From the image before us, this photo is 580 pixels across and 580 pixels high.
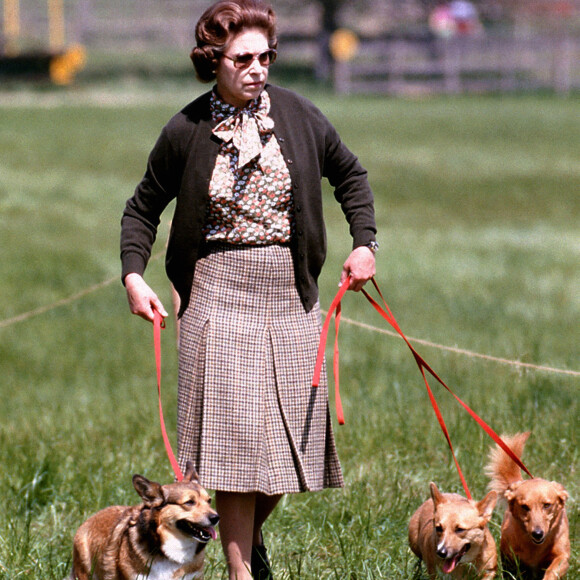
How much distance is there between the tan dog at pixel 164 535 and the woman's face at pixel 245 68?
4.05 feet

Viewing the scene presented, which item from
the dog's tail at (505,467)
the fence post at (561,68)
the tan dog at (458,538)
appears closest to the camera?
the tan dog at (458,538)

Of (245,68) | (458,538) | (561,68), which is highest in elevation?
(245,68)

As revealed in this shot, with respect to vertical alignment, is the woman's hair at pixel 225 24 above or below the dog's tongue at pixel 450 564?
above

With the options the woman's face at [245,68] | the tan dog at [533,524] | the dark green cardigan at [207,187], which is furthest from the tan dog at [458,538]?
the woman's face at [245,68]

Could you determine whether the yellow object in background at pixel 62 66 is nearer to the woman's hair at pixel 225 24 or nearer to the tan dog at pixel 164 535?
the woman's hair at pixel 225 24

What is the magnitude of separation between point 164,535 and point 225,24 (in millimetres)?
1643

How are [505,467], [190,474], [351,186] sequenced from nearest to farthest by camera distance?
1. [190,474]
2. [351,186]
3. [505,467]

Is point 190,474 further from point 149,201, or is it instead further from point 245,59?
point 245,59

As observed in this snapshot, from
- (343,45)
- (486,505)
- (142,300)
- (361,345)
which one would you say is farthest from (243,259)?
(343,45)

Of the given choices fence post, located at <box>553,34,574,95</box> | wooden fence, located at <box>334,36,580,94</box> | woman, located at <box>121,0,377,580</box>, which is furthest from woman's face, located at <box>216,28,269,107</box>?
wooden fence, located at <box>334,36,580,94</box>

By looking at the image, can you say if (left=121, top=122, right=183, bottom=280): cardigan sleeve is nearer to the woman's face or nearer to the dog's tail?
the woman's face

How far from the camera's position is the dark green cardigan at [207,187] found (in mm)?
4055

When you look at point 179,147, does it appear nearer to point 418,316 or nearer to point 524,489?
point 524,489

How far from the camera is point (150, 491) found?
367 centimetres
